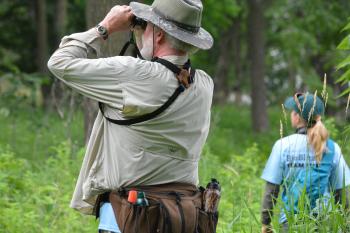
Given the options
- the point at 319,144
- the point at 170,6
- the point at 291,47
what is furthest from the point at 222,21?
the point at 170,6

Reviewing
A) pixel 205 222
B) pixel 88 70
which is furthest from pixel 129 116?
pixel 205 222

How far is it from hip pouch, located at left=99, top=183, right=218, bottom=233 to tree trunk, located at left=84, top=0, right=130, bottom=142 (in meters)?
3.15

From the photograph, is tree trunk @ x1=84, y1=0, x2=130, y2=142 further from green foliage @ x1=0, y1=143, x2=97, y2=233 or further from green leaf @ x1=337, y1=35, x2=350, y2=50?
green leaf @ x1=337, y1=35, x2=350, y2=50

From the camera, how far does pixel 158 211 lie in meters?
4.16

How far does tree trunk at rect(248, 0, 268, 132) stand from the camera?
22438 millimetres

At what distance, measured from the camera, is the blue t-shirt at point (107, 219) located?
4.21 m

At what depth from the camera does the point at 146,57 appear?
4316mm

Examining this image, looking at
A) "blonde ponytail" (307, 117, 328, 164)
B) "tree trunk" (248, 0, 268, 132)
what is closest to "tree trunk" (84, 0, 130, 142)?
"blonde ponytail" (307, 117, 328, 164)

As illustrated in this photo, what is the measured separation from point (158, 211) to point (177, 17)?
0.99 m

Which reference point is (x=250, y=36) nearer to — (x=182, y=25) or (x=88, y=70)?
(x=182, y=25)

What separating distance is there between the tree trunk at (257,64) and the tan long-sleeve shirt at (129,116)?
1817cm

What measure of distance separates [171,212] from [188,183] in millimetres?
256

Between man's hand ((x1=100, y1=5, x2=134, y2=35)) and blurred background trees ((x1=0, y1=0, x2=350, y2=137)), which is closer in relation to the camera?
man's hand ((x1=100, y1=5, x2=134, y2=35))

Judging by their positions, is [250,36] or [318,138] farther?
[250,36]
